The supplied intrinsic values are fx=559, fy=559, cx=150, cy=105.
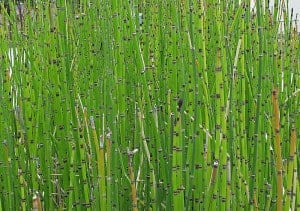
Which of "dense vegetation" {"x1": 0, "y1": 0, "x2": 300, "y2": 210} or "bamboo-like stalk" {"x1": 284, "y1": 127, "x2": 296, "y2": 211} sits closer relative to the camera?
"bamboo-like stalk" {"x1": 284, "y1": 127, "x2": 296, "y2": 211}

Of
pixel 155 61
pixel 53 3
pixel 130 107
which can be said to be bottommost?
pixel 130 107

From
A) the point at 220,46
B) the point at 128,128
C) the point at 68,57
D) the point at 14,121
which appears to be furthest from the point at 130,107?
the point at 220,46

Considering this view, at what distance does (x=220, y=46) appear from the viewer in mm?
1093

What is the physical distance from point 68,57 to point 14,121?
23 cm

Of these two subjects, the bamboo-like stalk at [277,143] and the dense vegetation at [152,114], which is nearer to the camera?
the bamboo-like stalk at [277,143]

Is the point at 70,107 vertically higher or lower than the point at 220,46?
lower

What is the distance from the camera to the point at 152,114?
47.2 inches

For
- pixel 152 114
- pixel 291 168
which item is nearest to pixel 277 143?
pixel 291 168

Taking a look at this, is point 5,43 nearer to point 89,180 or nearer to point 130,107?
point 130,107

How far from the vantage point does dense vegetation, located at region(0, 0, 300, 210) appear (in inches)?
40.8

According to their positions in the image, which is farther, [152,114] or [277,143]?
[152,114]

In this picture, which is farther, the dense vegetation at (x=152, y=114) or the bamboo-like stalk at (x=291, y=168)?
the dense vegetation at (x=152, y=114)

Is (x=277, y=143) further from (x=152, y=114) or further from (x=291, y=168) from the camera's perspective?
(x=152, y=114)

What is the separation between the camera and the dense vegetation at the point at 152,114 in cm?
104
